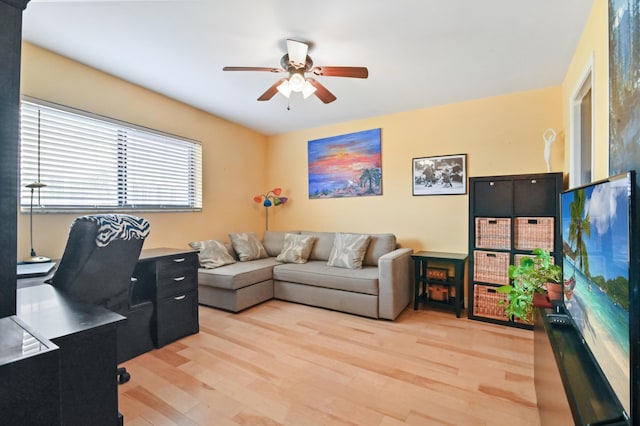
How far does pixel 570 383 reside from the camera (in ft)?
3.28

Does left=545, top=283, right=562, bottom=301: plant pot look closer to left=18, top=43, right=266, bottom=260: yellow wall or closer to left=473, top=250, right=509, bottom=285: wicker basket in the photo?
left=473, top=250, right=509, bottom=285: wicker basket

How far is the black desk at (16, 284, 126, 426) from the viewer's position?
86cm

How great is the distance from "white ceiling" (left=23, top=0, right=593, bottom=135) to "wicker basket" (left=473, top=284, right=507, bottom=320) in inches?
83.4

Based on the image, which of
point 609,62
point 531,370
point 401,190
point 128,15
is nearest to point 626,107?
point 609,62

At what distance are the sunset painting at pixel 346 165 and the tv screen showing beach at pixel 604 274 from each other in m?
2.73

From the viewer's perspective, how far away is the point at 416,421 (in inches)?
61.7

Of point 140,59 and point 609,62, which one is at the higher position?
point 140,59

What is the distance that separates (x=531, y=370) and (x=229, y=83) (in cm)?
356

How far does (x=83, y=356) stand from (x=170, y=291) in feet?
5.80

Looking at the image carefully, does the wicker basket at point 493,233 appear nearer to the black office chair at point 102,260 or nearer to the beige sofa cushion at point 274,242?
the beige sofa cushion at point 274,242

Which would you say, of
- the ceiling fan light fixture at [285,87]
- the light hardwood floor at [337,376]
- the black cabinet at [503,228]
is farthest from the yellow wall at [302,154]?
the ceiling fan light fixture at [285,87]

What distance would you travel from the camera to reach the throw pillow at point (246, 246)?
3945 mm

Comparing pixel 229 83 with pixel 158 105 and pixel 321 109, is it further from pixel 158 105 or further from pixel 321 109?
pixel 321 109

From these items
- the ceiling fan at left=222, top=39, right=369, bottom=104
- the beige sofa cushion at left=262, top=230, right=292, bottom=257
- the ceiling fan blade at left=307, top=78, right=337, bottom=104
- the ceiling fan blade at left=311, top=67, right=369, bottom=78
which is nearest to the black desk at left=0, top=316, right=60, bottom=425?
the ceiling fan at left=222, top=39, right=369, bottom=104
